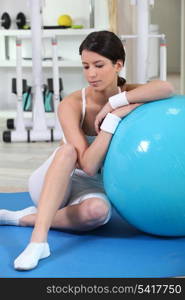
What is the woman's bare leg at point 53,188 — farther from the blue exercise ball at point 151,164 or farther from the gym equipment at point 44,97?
the gym equipment at point 44,97

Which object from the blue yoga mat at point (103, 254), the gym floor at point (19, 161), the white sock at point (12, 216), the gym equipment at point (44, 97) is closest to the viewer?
the blue yoga mat at point (103, 254)

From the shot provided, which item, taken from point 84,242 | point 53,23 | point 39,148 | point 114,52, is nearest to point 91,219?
point 84,242

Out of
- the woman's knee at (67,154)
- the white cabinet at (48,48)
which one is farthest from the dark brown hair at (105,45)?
the white cabinet at (48,48)

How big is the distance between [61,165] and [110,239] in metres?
0.43

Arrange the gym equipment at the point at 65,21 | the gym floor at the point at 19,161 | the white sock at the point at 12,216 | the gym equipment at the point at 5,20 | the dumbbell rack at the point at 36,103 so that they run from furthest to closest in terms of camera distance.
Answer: the gym equipment at the point at 5,20 → the gym equipment at the point at 65,21 → the dumbbell rack at the point at 36,103 → the gym floor at the point at 19,161 → the white sock at the point at 12,216

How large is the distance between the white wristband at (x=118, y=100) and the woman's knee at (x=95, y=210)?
0.41 metres

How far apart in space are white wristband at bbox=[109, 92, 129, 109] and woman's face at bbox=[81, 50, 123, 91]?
101 mm

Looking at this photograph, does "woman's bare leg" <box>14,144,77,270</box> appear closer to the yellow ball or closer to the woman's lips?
the woman's lips

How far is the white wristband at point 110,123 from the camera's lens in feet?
7.72

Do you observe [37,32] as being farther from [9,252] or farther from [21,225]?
[9,252]

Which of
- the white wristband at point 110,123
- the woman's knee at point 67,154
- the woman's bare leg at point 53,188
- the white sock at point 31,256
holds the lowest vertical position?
the white sock at point 31,256

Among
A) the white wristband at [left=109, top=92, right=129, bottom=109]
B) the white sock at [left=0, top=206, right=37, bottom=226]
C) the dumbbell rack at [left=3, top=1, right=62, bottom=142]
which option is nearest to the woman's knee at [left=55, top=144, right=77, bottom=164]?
the white wristband at [left=109, top=92, right=129, bottom=109]

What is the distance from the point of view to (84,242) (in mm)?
2480

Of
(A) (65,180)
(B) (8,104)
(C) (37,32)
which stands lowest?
(B) (8,104)
